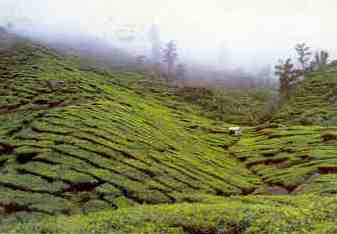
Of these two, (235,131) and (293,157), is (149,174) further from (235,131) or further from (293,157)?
(235,131)

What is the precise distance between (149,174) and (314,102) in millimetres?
82298

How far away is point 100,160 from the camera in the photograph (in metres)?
48.8

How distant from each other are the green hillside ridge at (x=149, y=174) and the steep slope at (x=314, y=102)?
1186 cm

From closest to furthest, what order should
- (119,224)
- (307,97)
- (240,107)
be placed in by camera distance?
(119,224) → (307,97) → (240,107)

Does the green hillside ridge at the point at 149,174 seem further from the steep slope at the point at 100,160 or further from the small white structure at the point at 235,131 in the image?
the small white structure at the point at 235,131

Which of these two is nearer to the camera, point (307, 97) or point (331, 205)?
point (331, 205)

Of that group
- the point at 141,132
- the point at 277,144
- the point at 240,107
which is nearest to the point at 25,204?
the point at 141,132

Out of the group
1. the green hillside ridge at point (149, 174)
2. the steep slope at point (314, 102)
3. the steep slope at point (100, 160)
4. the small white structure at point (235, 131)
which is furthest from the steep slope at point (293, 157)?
the steep slope at point (314, 102)

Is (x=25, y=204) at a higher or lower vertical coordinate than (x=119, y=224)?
lower

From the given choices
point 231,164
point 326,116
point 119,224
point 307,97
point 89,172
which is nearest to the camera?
point 119,224

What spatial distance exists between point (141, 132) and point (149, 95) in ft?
230

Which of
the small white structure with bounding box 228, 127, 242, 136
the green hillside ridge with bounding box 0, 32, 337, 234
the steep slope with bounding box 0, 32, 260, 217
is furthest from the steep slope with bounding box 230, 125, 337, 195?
the steep slope with bounding box 0, 32, 260, 217

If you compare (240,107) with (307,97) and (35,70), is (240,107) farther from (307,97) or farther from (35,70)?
(35,70)

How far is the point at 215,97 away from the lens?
508 ft
